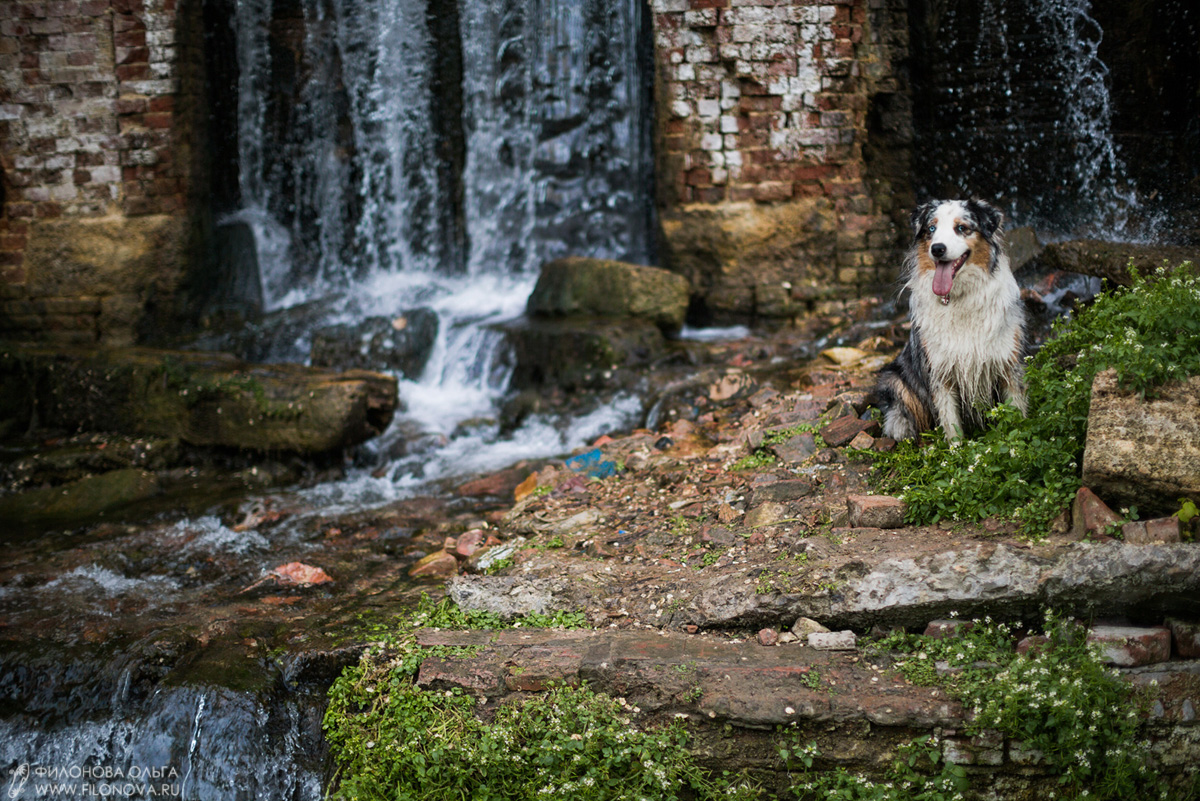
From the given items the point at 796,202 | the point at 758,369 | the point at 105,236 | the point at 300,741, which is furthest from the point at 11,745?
the point at 796,202

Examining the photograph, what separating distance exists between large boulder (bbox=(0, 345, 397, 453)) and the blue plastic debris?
193 cm

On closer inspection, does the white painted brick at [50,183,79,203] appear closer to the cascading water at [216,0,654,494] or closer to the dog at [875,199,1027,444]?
the cascading water at [216,0,654,494]

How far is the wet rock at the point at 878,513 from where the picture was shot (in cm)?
359

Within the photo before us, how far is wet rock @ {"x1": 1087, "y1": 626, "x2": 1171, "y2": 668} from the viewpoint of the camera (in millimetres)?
2961

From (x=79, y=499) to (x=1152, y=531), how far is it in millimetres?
6116

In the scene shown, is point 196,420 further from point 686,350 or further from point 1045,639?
point 1045,639

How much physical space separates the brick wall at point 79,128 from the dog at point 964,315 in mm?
7175

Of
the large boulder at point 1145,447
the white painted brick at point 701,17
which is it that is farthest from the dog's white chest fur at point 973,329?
the white painted brick at point 701,17

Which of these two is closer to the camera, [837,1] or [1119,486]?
[1119,486]

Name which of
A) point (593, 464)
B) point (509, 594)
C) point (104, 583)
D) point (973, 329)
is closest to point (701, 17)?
point (593, 464)

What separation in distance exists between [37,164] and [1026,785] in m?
9.08

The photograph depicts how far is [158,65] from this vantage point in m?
8.09

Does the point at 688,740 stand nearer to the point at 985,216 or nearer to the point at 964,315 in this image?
the point at 964,315

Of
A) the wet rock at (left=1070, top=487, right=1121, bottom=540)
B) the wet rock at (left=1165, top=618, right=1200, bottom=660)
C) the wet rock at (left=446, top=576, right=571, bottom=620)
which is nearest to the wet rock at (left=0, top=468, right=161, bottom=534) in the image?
the wet rock at (left=446, top=576, right=571, bottom=620)
